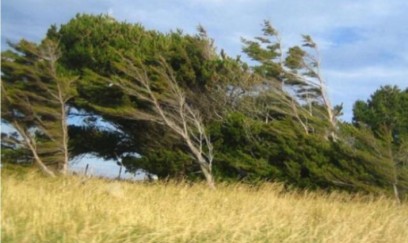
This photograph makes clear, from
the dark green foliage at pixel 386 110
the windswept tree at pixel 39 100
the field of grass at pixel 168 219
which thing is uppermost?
the dark green foliage at pixel 386 110

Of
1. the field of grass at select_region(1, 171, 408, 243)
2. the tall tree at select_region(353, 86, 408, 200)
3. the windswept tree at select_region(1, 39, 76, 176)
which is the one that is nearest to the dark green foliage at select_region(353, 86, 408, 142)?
the tall tree at select_region(353, 86, 408, 200)

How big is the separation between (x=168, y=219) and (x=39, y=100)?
1467 centimetres

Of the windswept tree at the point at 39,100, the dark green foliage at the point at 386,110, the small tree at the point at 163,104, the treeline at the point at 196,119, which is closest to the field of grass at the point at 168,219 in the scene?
the windswept tree at the point at 39,100

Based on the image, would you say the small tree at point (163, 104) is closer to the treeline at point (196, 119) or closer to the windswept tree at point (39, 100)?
the treeline at point (196, 119)

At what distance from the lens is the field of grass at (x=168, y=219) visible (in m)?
6.02

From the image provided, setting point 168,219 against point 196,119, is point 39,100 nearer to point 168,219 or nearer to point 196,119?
point 196,119

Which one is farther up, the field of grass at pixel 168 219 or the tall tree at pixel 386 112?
the tall tree at pixel 386 112

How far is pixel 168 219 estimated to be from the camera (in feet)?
23.3

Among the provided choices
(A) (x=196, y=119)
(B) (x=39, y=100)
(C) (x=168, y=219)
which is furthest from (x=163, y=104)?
(C) (x=168, y=219)

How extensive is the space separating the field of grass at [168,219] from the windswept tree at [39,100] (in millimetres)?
6405

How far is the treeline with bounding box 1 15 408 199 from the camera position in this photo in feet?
79.2

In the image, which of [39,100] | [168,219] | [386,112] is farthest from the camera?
[386,112]

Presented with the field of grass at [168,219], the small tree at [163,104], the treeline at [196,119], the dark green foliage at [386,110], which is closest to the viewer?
the field of grass at [168,219]

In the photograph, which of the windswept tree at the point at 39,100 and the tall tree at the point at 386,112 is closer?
Answer: the windswept tree at the point at 39,100
